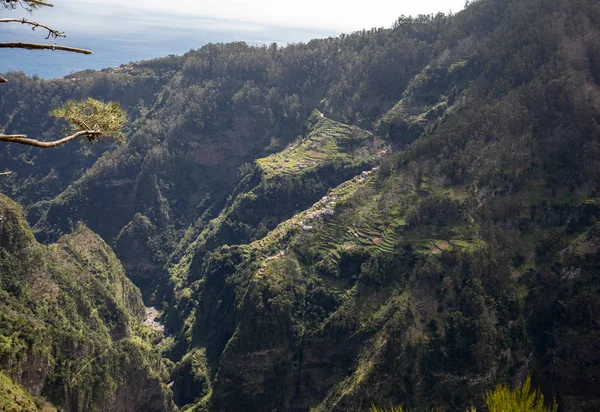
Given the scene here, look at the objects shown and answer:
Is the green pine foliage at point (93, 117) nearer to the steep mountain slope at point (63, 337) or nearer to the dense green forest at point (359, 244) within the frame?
the steep mountain slope at point (63, 337)

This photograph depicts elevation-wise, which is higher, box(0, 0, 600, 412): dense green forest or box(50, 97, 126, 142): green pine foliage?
box(50, 97, 126, 142): green pine foliage

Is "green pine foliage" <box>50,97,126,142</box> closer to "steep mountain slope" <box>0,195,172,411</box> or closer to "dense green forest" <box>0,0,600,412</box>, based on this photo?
"steep mountain slope" <box>0,195,172,411</box>

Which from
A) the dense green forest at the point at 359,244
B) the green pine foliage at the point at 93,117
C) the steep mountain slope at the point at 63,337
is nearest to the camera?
the green pine foliage at the point at 93,117

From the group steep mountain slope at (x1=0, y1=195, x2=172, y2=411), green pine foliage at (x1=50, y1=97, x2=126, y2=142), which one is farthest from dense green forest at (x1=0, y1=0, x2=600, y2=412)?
green pine foliage at (x1=50, y1=97, x2=126, y2=142)

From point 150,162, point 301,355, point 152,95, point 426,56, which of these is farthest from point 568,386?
point 152,95

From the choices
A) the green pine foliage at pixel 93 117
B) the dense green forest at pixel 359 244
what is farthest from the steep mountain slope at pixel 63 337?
the green pine foliage at pixel 93 117

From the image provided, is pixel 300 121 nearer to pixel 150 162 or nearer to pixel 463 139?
pixel 150 162
